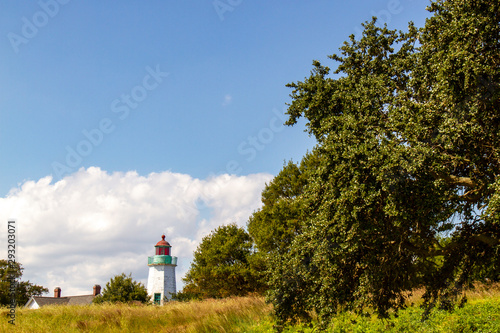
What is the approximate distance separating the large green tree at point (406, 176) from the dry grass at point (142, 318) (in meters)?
4.12

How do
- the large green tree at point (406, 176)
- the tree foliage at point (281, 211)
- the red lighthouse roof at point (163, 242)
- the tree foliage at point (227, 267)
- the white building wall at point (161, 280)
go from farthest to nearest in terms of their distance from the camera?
1. the red lighthouse roof at point (163, 242)
2. the white building wall at point (161, 280)
3. the tree foliage at point (227, 267)
4. the tree foliage at point (281, 211)
5. the large green tree at point (406, 176)

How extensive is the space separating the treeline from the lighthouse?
157 feet

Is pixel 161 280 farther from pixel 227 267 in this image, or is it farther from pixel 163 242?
pixel 227 267

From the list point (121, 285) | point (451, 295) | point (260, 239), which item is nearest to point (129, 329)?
point (451, 295)

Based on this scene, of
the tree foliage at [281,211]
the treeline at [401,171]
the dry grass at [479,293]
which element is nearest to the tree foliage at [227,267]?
the tree foliage at [281,211]

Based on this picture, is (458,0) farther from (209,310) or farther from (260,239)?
(260,239)

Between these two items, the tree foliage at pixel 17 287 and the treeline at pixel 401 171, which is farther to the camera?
the tree foliage at pixel 17 287

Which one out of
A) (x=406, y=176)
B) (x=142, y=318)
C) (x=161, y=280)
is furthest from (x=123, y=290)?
(x=406, y=176)

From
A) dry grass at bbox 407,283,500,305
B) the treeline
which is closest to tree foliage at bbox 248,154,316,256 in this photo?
dry grass at bbox 407,283,500,305

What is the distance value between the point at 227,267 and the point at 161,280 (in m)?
20.3

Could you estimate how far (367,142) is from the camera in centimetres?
1005

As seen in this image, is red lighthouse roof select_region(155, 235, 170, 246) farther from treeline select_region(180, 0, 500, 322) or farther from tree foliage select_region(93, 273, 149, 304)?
treeline select_region(180, 0, 500, 322)

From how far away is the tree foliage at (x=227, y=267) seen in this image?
136 ft

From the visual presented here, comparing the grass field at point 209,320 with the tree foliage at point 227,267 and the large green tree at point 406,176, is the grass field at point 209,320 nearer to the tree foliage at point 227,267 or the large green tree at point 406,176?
the large green tree at point 406,176
